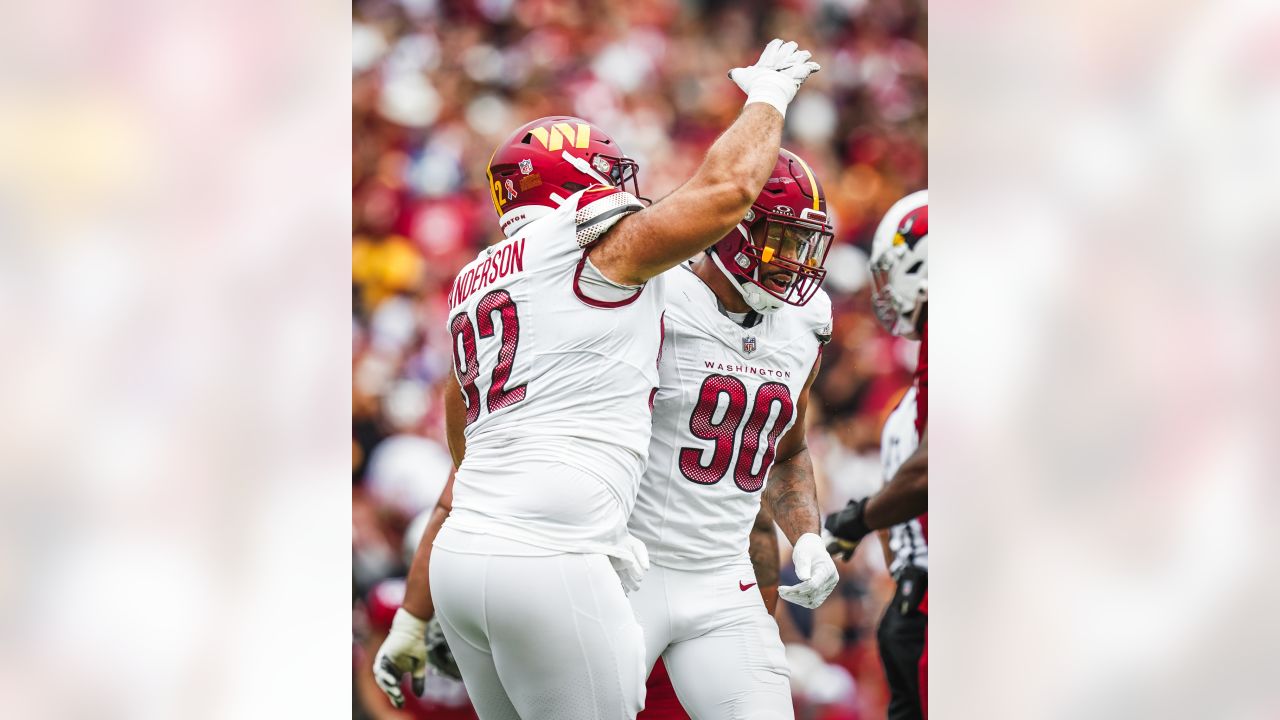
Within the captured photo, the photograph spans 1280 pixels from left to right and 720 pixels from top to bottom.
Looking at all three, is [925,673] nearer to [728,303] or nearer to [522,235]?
[728,303]

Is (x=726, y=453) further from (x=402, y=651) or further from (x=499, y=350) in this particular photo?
(x=402, y=651)

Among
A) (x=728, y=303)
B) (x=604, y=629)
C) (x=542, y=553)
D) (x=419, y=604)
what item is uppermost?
(x=728, y=303)

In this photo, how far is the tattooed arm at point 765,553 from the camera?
2975mm

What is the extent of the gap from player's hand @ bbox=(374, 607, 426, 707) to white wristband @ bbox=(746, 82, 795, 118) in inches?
53.7

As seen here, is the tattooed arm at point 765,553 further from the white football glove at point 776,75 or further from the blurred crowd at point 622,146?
the white football glove at point 776,75

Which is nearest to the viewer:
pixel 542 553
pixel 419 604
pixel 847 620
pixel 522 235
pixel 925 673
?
pixel 542 553

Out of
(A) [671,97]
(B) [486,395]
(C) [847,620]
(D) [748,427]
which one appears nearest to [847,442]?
(C) [847,620]

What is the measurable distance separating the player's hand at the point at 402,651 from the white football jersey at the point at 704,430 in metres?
0.63

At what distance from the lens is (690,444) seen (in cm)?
234

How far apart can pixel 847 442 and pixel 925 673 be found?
766 millimetres

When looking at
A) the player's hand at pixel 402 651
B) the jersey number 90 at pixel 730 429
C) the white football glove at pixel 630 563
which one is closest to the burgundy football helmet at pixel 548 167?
the jersey number 90 at pixel 730 429

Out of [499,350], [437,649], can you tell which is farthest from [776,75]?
[437,649]

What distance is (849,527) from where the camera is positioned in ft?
11.1

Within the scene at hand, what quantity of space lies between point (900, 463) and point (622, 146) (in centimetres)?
132
